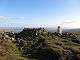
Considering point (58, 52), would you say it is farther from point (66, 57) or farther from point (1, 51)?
point (1, 51)

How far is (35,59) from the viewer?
39.5 meters

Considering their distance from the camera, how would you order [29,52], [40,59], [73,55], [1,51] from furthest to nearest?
[29,52] < [1,51] < [40,59] < [73,55]

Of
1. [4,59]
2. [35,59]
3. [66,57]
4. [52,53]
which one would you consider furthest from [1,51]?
[66,57]

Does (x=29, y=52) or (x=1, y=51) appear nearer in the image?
(x=1, y=51)

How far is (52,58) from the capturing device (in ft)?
123

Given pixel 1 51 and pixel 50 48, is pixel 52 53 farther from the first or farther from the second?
pixel 1 51

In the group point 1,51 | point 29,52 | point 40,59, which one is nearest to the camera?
point 40,59

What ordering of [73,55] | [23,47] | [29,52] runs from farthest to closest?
[23,47] < [29,52] < [73,55]

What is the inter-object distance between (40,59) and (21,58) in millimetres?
3775

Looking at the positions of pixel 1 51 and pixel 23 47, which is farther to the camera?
pixel 23 47

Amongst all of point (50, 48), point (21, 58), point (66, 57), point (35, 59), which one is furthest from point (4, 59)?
point (66, 57)

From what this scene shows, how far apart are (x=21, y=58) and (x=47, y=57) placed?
17.2ft

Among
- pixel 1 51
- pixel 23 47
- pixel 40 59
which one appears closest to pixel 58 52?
pixel 40 59

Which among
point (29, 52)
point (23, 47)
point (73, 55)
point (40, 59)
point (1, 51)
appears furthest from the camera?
point (23, 47)
